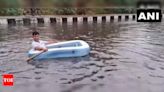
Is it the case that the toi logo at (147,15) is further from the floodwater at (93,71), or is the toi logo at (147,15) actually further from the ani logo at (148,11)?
the floodwater at (93,71)

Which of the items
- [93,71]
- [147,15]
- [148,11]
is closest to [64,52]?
[93,71]

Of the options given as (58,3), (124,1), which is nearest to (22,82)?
(58,3)

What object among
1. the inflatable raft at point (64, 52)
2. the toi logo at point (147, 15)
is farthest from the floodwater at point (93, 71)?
the toi logo at point (147, 15)

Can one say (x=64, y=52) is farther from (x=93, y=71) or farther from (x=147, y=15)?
(x=147, y=15)

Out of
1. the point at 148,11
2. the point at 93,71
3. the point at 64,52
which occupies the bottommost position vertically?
the point at 93,71

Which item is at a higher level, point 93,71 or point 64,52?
point 64,52

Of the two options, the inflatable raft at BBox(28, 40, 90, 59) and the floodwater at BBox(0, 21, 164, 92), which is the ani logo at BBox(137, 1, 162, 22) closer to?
the floodwater at BBox(0, 21, 164, 92)

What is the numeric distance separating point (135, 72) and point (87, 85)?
2.31 meters

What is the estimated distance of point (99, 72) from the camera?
9258 millimetres

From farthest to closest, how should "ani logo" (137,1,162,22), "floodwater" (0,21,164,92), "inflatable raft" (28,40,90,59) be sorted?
"inflatable raft" (28,40,90,59), "floodwater" (0,21,164,92), "ani logo" (137,1,162,22)

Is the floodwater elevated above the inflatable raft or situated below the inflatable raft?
below

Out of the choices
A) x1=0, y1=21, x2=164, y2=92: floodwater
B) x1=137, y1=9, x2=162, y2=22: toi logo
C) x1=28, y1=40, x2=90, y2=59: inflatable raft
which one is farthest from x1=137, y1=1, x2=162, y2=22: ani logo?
x1=28, y1=40, x2=90, y2=59: inflatable raft

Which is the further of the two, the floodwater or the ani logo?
the floodwater

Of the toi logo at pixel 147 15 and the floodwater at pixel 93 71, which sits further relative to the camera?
the floodwater at pixel 93 71
